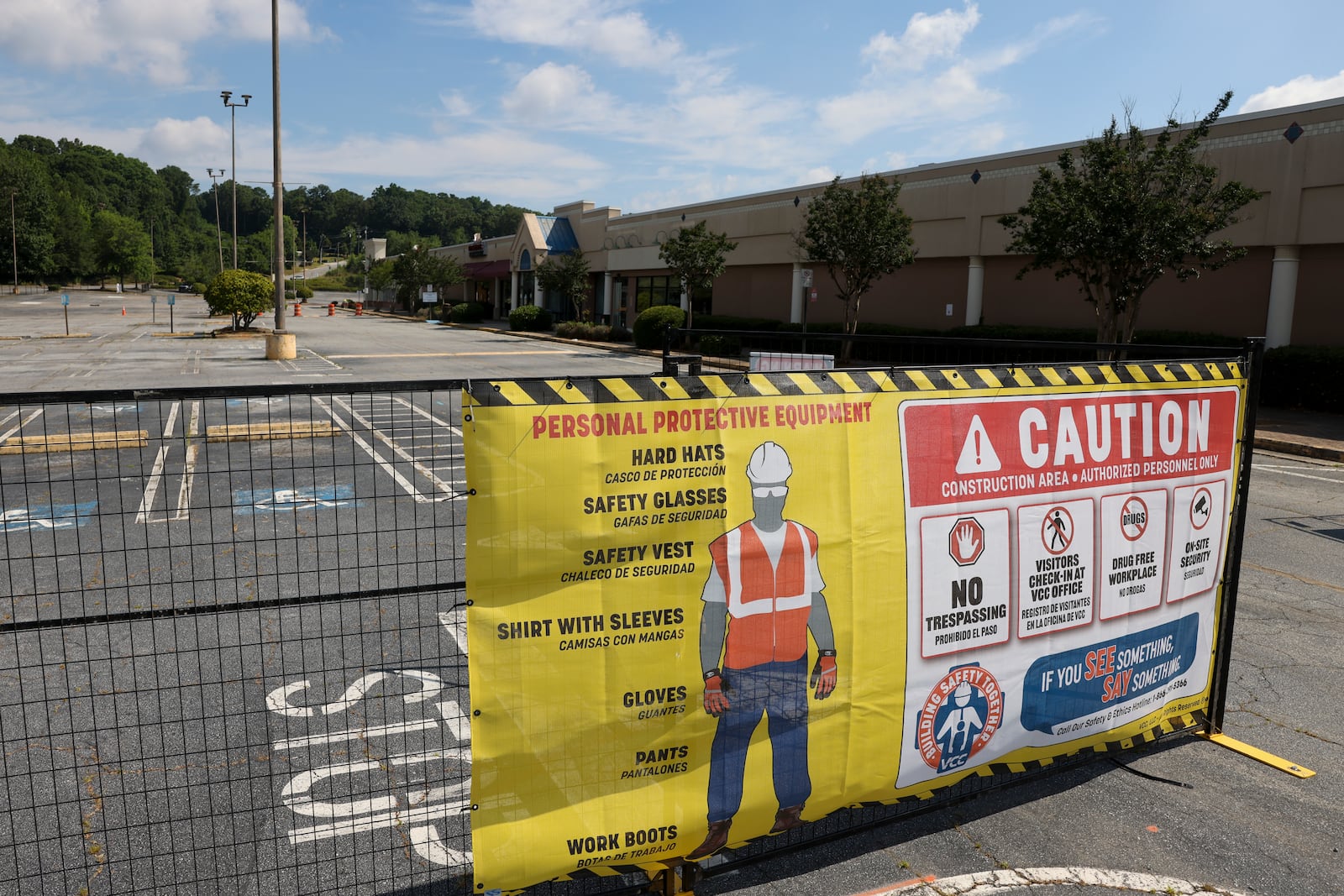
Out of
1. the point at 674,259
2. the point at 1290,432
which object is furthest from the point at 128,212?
the point at 1290,432

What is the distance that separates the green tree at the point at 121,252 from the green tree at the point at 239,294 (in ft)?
302

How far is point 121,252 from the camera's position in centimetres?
12744

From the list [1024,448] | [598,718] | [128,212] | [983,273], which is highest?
[128,212]

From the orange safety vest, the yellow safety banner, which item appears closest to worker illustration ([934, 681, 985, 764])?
the yellow safety banner

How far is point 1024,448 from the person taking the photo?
4.68 metres

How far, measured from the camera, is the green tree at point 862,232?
3070cm

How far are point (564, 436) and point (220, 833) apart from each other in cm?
258

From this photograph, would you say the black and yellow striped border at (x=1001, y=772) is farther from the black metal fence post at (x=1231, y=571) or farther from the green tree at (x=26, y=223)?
the green tree at (x=26, y=223)

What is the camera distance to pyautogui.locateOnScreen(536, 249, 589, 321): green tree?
54.1 metres

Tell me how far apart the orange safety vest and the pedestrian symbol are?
4.74ft

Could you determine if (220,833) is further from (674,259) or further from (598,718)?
(674,259)

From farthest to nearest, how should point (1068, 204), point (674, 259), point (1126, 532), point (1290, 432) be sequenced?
point (674, 259), point (1068, 204), point (1290, 432), point (1126, 532)

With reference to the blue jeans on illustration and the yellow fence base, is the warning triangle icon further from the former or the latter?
the yellow fence base

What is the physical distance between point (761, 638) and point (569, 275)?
51.5m
